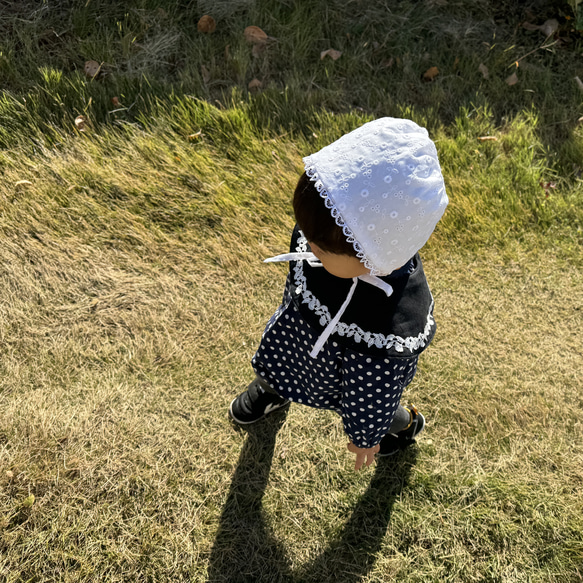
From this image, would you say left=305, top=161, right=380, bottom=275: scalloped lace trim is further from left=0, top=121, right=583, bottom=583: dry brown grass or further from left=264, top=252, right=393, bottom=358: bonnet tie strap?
left=0, top=121, right=583, bottom=583: dry brown grass

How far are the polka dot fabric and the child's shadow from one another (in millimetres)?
527

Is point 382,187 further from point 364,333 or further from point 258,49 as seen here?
point 258,49

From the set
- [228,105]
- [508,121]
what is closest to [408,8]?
[508,121]

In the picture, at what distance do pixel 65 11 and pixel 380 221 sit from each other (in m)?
3.16

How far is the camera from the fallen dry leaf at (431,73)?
329 cm

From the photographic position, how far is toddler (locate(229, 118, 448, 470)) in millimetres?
1175

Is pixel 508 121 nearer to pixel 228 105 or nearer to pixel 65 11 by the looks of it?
pixel 228 105

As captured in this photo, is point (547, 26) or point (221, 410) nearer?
point (221, 410)

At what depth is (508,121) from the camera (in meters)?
3.19

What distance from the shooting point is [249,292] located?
267 cm

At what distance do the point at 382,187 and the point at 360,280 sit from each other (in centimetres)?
33

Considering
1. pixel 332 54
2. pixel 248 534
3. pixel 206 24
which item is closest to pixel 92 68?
pixel 206 24

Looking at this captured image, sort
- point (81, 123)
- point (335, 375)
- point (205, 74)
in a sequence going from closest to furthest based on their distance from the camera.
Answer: point (335, 375), point (81, 123), point (205, 74)

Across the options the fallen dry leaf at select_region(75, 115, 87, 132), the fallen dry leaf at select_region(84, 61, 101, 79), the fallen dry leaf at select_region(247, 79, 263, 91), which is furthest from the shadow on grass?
the fallen dry leaf at select_region(84, 61, 101, 79)
